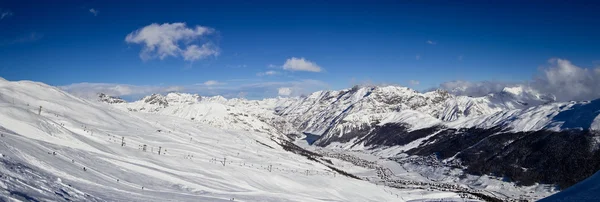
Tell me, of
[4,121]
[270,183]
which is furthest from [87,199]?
[270,183]

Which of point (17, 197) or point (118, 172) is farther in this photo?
point (118, 172)

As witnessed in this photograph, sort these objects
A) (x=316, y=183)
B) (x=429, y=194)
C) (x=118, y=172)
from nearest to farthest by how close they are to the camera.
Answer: (x=118, y=172)
(x=316, y=183)
(x=429, y=194)

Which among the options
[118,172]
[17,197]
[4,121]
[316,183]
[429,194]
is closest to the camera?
[17,197]

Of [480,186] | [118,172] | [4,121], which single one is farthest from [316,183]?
[480,186]

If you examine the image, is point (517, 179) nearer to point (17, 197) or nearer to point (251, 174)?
point (251, 174)

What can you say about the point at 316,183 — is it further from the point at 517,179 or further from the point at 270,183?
A: the point at 517,179

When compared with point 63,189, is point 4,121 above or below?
above

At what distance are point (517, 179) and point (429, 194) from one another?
11502 cm

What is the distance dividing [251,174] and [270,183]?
169 inches

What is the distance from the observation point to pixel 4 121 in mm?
46281

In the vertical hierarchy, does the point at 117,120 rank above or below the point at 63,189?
above

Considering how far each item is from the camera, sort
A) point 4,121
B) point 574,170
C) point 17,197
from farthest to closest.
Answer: point 574,170, point 4,121, point 17,197

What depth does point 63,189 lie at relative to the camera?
684 inches

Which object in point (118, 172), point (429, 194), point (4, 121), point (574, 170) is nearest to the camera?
point (118, 172)
